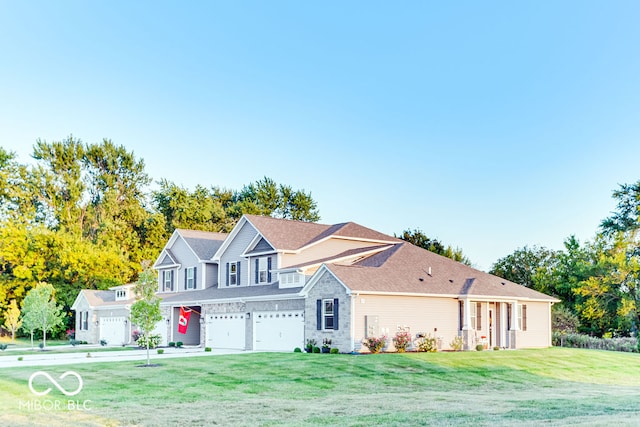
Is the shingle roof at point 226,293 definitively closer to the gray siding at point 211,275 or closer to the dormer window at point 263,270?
the dormer window at point 263,270

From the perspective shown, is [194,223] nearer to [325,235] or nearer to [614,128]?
[325,235]

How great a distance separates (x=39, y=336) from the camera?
180 ft

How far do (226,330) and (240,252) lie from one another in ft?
17.9

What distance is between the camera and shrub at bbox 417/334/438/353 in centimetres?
3139

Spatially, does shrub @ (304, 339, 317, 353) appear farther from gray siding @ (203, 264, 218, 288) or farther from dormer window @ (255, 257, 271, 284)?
gray siding @ (203, 264, 218, 288)

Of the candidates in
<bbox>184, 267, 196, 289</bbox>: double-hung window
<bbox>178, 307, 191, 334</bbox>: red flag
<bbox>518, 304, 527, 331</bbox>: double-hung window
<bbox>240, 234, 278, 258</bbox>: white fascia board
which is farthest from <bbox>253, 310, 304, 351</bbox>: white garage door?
<bbox>518, 304, 527, 331</bbox>: double-hung window

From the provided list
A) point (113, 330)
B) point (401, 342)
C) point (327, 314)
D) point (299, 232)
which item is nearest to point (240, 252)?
point (299, 232)

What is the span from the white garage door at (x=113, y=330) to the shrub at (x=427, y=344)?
2372 centimetres

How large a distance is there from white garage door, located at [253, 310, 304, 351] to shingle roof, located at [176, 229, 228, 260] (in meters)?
10.6

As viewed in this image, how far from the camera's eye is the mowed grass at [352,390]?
1485 cm

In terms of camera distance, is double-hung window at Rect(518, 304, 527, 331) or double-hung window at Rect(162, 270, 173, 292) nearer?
double-hung window at Rect(518, 304, 527, 331)

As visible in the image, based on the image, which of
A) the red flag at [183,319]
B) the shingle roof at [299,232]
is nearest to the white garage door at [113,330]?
the red flag at [183,319]

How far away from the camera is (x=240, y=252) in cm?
4125

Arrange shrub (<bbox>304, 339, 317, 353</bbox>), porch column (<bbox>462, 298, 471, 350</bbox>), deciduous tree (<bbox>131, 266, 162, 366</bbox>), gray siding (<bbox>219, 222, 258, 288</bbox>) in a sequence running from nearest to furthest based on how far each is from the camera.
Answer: deciduous tree (<bbox>131, 266, 162, 366</bbox>) → shrub (<bbox>304, 339, 317, 353</bbox>) → porch column (<bbox>462, 298, 471, 350</bbox>) → gray siding (<bbox>219, 222, 258, 288</bbox>)
